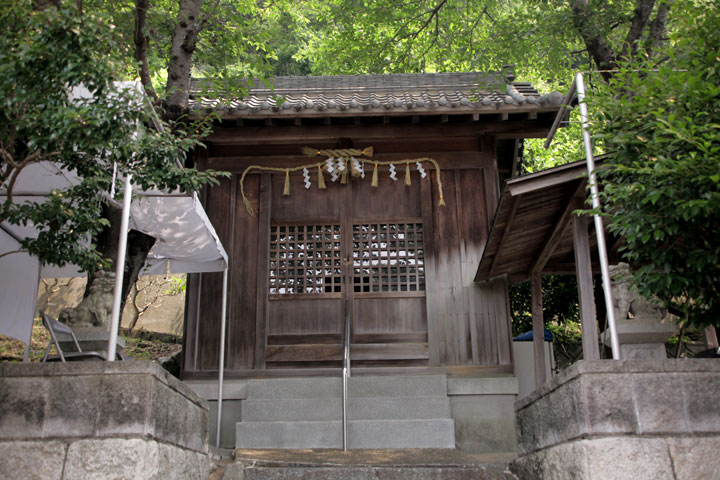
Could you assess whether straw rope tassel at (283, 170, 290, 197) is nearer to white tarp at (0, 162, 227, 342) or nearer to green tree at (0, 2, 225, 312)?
white tarp at (0, 162, 227, 342)

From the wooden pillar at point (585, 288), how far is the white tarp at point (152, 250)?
12.7ft

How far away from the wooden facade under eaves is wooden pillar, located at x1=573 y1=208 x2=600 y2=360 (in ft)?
10.1

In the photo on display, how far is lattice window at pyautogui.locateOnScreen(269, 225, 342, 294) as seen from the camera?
946cm

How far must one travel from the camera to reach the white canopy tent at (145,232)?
267 inches

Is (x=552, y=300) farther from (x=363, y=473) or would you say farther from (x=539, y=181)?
(x=363, y=473)

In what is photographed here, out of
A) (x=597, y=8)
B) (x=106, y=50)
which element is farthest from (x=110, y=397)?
(x=597, y=8)

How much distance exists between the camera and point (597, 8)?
36.2ft

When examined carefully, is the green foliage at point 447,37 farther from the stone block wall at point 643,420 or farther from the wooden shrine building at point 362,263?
the stone block wall at point 643,420

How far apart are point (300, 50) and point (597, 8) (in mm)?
12015

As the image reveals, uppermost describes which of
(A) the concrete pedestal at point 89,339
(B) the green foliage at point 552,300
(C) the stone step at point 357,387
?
(B) the green foliage at point 552,300

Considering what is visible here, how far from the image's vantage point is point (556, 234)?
728cm

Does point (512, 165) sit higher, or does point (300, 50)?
point (300, 50)

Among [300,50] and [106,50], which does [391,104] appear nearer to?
[106,50]

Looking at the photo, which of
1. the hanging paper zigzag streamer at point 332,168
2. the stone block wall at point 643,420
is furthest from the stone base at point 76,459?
the hanging paper zigzag streamer at point 332,168
